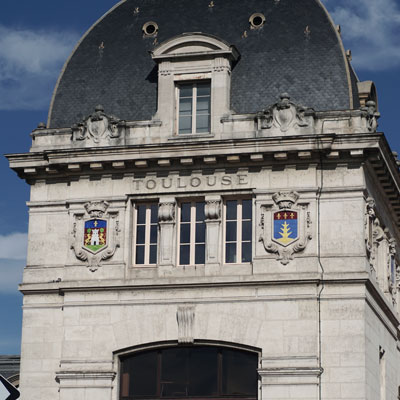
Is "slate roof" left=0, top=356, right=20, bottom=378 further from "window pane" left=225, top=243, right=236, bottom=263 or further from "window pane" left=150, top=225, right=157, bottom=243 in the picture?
"window pane" left=225, top=243, right=236, bottom=263

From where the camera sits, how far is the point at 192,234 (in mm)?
28469

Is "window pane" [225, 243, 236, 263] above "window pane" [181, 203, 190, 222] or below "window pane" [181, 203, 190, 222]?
below

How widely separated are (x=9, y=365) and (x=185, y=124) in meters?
15.5

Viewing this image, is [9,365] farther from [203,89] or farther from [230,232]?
[203,89]

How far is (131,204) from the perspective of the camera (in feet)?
95.8

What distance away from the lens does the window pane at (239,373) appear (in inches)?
1055

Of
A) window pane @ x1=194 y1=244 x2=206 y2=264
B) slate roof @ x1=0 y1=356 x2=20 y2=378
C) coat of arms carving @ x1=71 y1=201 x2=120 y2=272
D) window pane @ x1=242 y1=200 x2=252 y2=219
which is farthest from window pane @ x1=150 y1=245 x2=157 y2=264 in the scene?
slate roof @ x1=0 y1=356 x2=20 y2=378

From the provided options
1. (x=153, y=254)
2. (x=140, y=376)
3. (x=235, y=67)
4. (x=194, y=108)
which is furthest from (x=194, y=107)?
(x=140, y=376)

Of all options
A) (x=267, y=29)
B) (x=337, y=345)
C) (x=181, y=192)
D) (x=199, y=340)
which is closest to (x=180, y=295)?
(x=199, y=340)

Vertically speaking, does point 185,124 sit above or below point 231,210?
above

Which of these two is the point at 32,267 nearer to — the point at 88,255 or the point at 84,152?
the point at 88,255

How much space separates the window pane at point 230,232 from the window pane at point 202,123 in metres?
3.44

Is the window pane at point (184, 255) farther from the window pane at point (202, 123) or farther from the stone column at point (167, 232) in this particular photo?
the window pane at point (202, 123)

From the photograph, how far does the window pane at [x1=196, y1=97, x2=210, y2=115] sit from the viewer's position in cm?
2966
